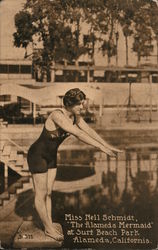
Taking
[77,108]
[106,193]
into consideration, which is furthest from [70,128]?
[106,193]

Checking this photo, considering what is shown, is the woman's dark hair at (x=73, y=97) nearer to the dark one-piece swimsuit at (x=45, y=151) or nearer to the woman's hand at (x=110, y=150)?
the dark one-piece swimsuit at (x=45, y=151)

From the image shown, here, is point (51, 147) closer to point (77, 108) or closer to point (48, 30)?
point (77, 108)

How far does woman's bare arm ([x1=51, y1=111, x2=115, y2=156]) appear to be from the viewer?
1800 mm

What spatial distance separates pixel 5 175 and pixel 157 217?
0.80 m

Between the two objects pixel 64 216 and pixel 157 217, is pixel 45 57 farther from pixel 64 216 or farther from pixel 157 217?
pixel 157 217

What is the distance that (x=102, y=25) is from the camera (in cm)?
195

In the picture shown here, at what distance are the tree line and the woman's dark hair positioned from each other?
184mm

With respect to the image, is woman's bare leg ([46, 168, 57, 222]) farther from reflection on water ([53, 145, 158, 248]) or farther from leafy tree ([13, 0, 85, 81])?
leafy tree ([13, 0, 85, 81])

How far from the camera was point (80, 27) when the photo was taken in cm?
194

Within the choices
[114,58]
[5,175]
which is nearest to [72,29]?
[114,58]

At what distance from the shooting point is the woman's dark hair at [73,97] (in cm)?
187

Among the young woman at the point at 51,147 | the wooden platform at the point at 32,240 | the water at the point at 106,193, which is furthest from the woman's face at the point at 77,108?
the wooden platform at the point at 32,240

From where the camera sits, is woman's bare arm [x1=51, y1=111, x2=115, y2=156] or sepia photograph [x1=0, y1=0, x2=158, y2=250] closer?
woman's bare arm [x1=51, y1=111, x2=115, y2=156]

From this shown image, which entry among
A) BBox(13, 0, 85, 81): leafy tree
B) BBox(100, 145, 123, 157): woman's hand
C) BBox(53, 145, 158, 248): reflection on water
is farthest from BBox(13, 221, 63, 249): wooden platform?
BBox(13, 0, 85, 81): leafy tree
